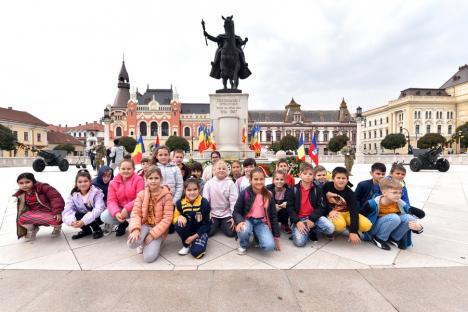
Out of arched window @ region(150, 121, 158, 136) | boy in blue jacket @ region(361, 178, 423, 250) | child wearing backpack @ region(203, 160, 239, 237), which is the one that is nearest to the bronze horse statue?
child wearing backpack @ region(203, 160, 239, 237)

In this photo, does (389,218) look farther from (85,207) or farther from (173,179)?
(85,207)

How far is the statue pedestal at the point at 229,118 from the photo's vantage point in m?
11.1

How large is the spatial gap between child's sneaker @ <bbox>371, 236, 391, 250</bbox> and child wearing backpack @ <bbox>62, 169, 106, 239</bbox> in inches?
169

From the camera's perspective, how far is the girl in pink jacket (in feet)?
11.3

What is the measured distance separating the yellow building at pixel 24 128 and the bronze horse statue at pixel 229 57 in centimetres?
4831

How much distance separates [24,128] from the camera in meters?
46.3

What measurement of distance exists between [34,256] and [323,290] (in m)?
3.68

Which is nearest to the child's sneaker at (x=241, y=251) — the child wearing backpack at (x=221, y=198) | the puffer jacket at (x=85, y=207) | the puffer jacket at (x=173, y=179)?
the child wearing backpack at (x=221, y=198)

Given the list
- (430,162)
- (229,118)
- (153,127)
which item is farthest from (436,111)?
(153,127)

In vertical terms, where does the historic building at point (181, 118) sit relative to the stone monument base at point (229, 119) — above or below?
above

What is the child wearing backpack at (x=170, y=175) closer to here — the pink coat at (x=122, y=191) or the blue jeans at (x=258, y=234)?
the pink coat at (x=122, y=191)

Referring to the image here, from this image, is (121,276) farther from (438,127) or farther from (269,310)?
(438,127)

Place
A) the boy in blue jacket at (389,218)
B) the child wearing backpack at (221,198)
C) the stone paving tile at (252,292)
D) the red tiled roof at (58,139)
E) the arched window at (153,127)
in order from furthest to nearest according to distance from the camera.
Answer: the arched window at (153,127)
the red tiled roof at (58,139)
the child wearing backpack at (221,198)
the boy in blue jacket at (389,218)
the stone paving tile at (252,292)

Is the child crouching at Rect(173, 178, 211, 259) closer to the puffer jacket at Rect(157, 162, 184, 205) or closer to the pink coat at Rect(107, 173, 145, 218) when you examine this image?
the puffer jacket at Rect(157, 162, 184, 205)
